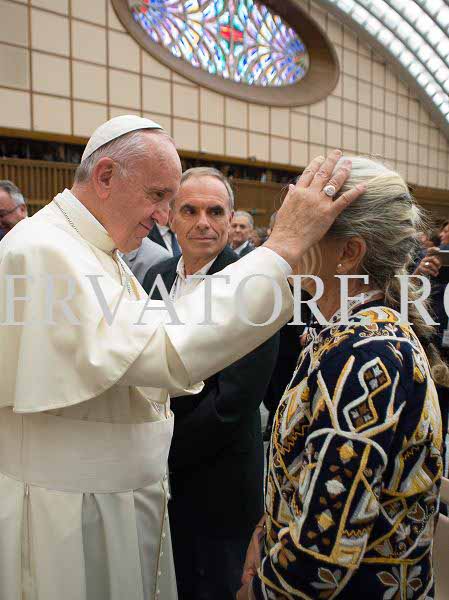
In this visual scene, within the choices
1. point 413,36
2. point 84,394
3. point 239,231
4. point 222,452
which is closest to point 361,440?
point 84,394

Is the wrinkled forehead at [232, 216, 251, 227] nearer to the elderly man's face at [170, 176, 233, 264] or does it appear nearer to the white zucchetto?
the elderly man's face at [170, 176, 233, 264]

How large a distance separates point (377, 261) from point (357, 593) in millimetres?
720

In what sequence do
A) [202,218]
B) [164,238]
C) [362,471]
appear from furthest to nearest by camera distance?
[164,238], [202,218], [362,471]

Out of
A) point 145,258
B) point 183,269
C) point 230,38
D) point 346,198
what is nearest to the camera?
point 346,198

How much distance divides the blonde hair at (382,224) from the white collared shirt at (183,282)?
1.03m

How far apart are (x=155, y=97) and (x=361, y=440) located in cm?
1308

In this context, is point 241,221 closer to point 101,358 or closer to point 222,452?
point 222,452

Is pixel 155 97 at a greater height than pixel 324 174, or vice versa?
pixel 155 97

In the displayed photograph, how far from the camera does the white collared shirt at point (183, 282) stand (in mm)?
→ 2176

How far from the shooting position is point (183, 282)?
2.28 metres

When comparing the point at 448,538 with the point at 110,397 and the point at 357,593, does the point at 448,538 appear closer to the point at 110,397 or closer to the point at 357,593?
the point at 357,593

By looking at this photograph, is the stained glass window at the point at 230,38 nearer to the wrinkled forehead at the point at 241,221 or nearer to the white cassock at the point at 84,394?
the wrinkled forehead at the point at 241,221

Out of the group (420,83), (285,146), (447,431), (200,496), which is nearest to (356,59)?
(420,83)

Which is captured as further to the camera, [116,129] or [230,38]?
[230,38]
